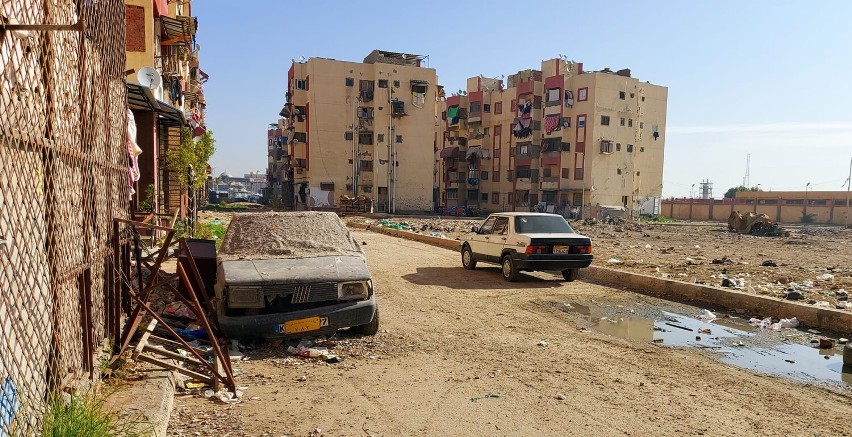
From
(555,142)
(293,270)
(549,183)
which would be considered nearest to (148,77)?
(293,270)

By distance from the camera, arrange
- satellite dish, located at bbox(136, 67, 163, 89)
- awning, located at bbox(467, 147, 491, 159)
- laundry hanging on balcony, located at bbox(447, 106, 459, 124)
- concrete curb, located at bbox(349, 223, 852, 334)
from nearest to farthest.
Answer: concrete curb, located at bbox(349, 223, 852, 334)
satellite dish, located at bbox(136, 67, 163, 89)
awning, located at bbox(467, 147, 491, 159)
laundry hanging on balcony, located at bbox(447, 106, 459, 124)

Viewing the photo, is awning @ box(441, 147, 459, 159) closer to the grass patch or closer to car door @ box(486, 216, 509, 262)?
car door @ box(486, 216, 509, 262)

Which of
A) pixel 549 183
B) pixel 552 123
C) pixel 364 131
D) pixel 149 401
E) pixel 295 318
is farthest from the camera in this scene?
pixel 549 183

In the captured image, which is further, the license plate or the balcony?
the balcony

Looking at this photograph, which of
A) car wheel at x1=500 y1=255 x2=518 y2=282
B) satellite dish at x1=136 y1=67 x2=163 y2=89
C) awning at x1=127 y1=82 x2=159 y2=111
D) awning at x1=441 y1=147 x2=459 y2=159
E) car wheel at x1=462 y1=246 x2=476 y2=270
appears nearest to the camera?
awning at x1=127 y1=82 x2=159 y2=111

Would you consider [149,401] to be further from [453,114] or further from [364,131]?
[453,114]

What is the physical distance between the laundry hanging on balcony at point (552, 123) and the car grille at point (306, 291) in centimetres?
6409

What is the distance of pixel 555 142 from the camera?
68938 millimetres

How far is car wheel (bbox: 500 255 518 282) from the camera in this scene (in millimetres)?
12352

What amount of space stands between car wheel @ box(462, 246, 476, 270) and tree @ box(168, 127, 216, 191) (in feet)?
34.9

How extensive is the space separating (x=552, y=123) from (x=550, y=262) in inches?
2321

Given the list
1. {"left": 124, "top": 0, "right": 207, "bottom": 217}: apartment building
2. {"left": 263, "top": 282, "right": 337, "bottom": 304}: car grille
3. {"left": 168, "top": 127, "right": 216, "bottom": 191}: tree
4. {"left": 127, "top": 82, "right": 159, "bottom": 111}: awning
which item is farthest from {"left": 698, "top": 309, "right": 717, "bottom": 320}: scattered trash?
{"left": 168, "top": 127, "right": 216, "bottom": 191}: tree

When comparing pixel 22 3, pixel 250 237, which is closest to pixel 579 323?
pixel 250 237

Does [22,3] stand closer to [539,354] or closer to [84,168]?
[84,168]
